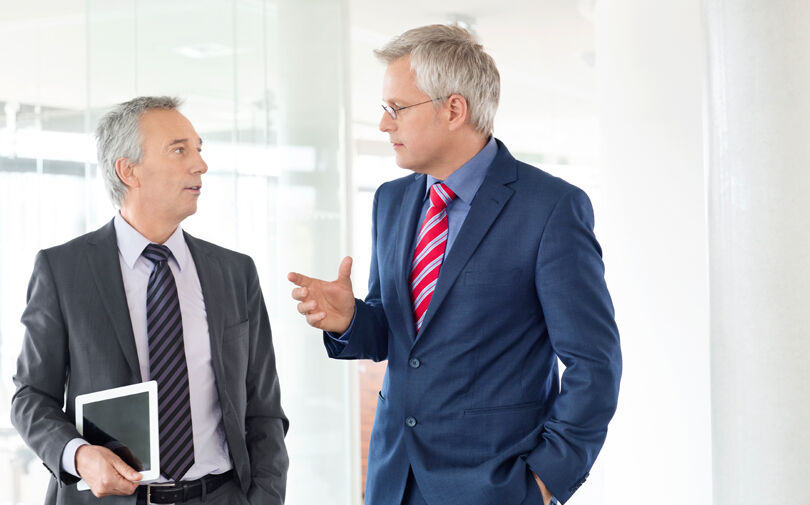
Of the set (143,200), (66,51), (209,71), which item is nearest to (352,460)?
(209,71)

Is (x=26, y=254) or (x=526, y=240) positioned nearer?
(x=526, y=240)

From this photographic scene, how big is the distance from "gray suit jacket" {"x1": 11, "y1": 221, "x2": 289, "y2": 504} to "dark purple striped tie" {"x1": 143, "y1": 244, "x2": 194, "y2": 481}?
6cm

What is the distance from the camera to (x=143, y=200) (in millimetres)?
2291

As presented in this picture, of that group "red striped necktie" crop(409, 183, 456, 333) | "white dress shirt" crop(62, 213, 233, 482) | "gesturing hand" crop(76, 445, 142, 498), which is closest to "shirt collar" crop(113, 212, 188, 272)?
"white dress shirt" crop(62, 213, 233, 482)

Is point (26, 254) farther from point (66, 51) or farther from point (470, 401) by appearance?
point (470, 401)

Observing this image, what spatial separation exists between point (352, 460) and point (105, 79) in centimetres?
250

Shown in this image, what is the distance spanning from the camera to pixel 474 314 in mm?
1966

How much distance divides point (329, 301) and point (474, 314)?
0.38 m

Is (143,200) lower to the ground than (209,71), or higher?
lower

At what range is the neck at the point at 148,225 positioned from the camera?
A: 7.51 feet

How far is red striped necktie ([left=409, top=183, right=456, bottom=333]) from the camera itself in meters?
2.06

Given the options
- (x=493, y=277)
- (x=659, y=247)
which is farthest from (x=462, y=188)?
(x=659, y=247)

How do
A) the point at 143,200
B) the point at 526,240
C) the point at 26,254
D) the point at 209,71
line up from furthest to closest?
the point at 209,71 → the point at 26,254 → the point at 143,200 → the point at 526,240

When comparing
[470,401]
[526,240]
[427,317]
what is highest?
[526,240]
